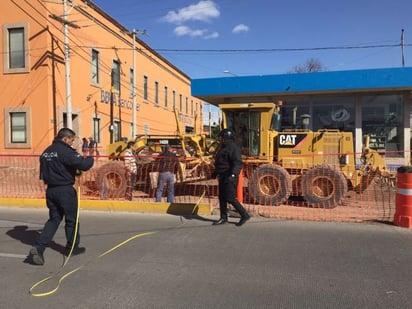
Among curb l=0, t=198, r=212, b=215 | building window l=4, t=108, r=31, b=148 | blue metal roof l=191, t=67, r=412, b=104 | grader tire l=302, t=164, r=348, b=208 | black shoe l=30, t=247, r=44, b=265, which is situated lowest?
black shoe l=30, t=247, r=44, b=265

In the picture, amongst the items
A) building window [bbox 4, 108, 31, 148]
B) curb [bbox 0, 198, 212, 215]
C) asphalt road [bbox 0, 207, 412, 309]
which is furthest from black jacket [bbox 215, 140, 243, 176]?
building window [bbox 4, 108, 31, 148]

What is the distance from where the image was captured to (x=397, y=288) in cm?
470

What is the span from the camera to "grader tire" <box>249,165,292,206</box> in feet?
35.4

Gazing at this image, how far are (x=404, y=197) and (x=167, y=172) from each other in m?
5.19

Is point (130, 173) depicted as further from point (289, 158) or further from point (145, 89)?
point (145, 89)

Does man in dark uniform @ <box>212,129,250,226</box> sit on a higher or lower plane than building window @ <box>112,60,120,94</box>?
lower

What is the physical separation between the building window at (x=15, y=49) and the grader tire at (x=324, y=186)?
46.4 feet

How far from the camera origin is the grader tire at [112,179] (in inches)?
461

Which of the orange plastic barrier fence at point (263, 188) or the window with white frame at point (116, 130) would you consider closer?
the orange plastic barrier fence at point (263, 188)

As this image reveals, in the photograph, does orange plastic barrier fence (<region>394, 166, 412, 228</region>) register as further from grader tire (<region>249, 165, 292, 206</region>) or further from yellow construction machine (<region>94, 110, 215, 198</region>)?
yellow construction machine (<region>94, 110, 215, 198</region>)

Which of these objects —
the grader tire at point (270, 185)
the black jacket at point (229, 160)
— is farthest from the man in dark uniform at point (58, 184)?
the grader tire at point (270, 185)

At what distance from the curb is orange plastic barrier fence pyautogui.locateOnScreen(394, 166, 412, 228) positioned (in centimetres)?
360

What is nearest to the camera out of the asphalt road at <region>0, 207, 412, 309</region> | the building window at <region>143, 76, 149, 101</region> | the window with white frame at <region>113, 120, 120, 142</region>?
the asphalt road at <region>0, 207, 412, 309</region>

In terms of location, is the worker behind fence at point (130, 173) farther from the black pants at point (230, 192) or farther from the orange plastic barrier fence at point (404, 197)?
the orange plastic barrier fence at point (404, 197)
